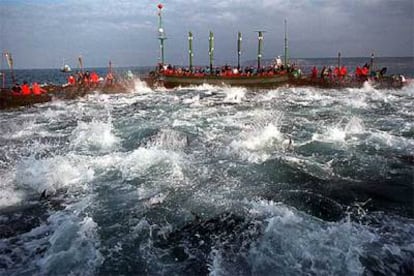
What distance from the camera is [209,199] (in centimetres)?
936

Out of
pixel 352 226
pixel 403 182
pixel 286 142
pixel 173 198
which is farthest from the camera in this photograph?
pixel 286 142

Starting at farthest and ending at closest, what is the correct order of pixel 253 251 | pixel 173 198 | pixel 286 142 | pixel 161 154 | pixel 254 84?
1. pixel 254 84
2. pixel 286 142
3. pixel 161 154
4. pixel 173 198
5. pixel 253 251

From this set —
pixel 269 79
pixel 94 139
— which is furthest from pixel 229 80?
pixel 94 139

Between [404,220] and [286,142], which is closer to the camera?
[404,220]

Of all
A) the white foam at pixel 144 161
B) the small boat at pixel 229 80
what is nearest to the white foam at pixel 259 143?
the white foam at pixel 144 161

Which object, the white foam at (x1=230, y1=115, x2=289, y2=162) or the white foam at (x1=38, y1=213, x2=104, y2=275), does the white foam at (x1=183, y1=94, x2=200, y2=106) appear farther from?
the white foam at (x1=38, y1=213, x2=104, y2=275)

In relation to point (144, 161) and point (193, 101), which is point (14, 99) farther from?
point (144, 161)

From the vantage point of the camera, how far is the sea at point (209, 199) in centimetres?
662

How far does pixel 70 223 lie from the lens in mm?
8156

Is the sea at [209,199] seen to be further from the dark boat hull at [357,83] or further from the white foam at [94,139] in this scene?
the dark boat hull at [357,83]

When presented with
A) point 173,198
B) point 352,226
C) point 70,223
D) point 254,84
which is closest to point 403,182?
point 352,226

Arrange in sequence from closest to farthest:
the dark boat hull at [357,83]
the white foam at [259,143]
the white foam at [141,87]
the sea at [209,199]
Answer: the sea at [209,199], the white foam at [259,143], the dark boat hull at [357,83], the white foam at [141,87]

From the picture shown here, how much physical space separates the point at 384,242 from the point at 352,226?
804 mm

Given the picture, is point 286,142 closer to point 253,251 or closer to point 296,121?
point 296,121
